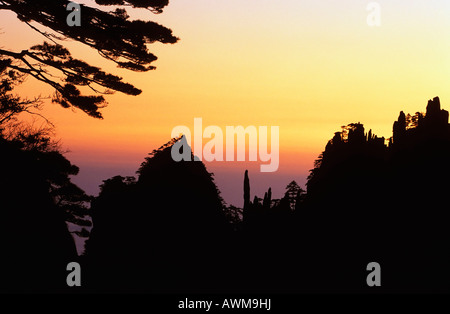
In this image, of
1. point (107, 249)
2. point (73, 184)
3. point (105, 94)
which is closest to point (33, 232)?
point (105, 94)

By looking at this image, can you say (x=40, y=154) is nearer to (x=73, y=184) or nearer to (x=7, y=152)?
(x=73, y=184)

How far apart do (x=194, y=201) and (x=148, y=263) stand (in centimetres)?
724

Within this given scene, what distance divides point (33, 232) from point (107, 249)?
17.4m

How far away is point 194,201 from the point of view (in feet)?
148

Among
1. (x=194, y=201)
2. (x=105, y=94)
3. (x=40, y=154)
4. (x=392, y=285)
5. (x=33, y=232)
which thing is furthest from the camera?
(x=194, y=201)

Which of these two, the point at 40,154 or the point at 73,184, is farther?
the point at 73,184

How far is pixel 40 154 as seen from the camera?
40.4 metres
